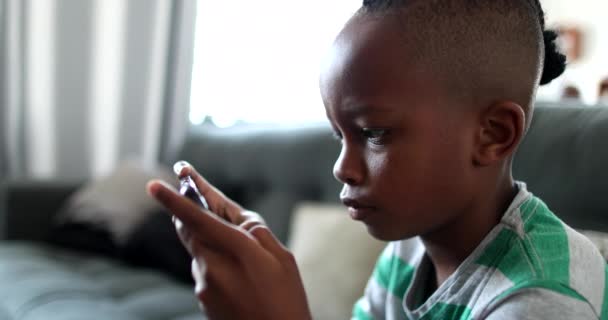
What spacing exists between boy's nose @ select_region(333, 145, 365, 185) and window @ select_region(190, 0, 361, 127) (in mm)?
2156

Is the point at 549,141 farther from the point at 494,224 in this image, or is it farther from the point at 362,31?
the point at 362,31

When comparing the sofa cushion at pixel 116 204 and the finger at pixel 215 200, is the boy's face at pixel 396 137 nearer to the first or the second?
the finger at pixel 215 200

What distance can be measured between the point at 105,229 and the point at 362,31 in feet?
5.34

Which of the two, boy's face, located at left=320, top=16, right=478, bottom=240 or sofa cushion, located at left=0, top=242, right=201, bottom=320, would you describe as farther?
sofa cushion, located at left=0, top=242, right=201, bottom=320

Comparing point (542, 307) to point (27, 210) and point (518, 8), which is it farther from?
point (27, 210)

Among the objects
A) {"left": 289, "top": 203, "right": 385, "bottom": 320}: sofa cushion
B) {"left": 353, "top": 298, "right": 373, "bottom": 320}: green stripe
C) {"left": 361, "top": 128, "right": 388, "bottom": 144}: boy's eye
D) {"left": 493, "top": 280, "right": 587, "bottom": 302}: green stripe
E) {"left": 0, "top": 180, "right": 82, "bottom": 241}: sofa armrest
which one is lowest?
{"left": 0, "top": 180, "right": 82, "bottom": 241}: sofa armrest

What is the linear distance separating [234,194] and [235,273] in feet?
4.86

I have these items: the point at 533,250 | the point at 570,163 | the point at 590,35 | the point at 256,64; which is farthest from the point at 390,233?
the point at 590,35

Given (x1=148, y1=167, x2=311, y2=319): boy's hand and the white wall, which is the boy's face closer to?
(x1=148, y1=167, x2=311, y2=319): boy's hand

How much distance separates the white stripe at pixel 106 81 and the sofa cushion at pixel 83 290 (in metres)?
0.88

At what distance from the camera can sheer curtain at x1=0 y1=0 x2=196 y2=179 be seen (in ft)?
8.33

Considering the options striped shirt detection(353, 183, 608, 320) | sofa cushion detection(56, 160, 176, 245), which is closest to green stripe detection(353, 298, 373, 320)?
striped shirt detection(353, 183, 608, 320)

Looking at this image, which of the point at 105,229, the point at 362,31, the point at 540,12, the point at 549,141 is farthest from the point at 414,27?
the point at 105,229

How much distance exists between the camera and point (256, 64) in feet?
9.14
